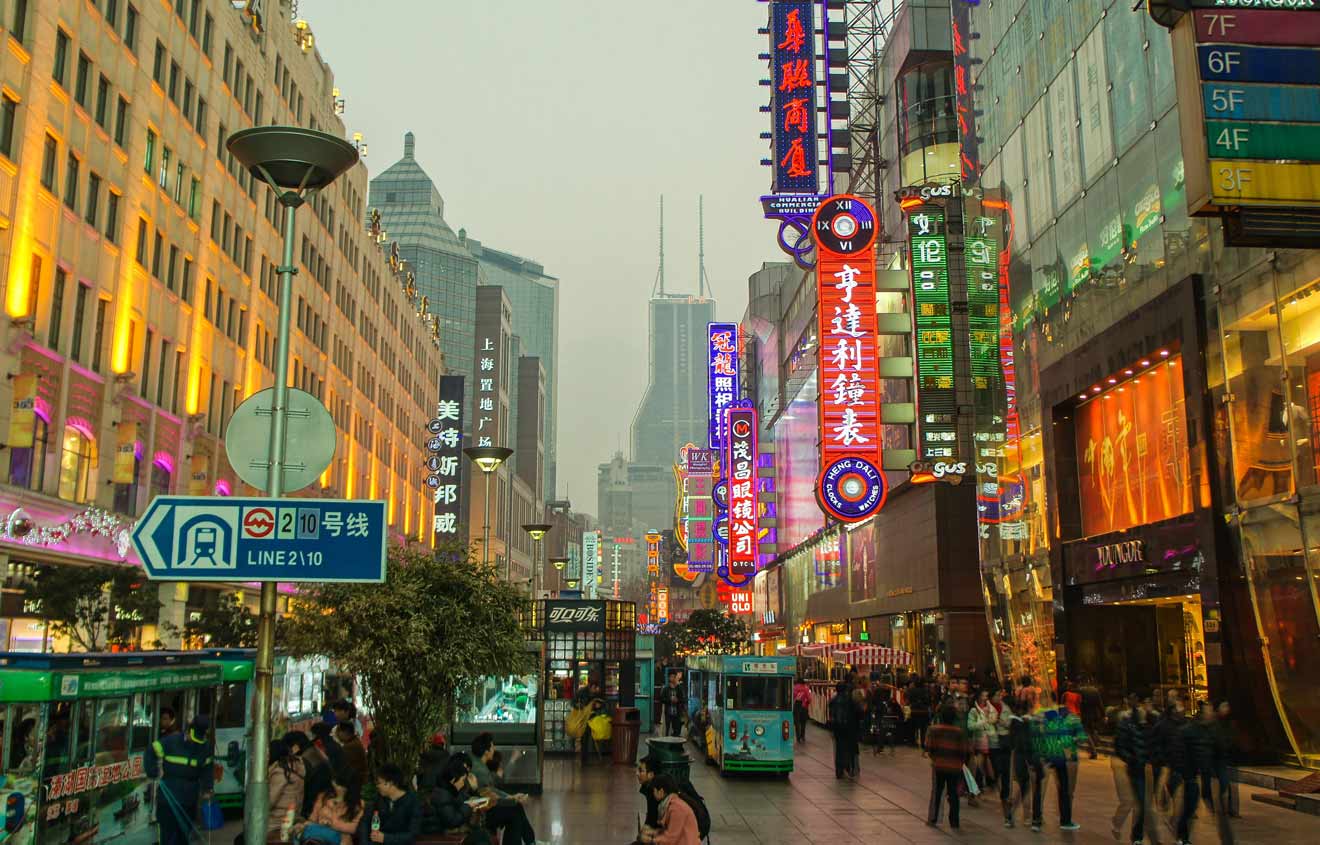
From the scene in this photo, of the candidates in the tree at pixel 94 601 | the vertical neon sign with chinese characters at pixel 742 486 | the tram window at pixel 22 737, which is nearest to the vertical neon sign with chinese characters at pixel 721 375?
the vertical neon sign with chinese characters at pixel 742 486

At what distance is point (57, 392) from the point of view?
28.7 meters

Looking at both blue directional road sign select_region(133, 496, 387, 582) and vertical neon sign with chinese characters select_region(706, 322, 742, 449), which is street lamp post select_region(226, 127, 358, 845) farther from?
vertical neon sign with chinese characters select_region(706, 322, 742, 449)

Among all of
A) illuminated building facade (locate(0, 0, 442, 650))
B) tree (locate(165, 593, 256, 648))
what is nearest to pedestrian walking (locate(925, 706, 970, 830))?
illuminated building facade (locate(0, 0, 442, 650))

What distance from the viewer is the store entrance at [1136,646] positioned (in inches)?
1147

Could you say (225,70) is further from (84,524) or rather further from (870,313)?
(870,313)

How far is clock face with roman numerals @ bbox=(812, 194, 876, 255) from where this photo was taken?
132ft

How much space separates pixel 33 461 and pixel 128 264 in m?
8.03

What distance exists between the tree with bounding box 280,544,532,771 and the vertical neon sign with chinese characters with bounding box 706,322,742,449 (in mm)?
65084

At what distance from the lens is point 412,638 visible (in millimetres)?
14711

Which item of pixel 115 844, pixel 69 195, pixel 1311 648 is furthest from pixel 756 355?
pixel 115 844

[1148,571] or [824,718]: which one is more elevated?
[1148,571]

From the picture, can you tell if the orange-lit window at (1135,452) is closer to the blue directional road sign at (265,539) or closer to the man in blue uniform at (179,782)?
the man in blue uniform at (179,782)

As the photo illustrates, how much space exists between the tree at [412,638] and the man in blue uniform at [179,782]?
2380 mm

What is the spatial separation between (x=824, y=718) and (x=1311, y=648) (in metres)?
22.8
